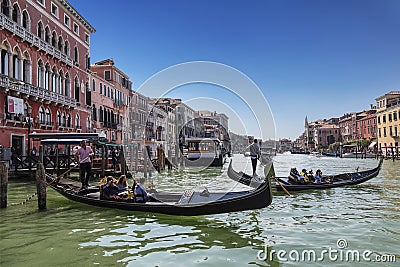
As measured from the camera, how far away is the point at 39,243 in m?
4.78

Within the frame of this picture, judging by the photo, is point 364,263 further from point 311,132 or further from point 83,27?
point 311,132

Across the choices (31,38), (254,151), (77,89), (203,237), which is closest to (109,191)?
(203,237)

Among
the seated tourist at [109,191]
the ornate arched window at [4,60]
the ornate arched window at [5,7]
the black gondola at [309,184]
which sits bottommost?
the black gondola at [309,184]

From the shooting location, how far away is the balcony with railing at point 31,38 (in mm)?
14375

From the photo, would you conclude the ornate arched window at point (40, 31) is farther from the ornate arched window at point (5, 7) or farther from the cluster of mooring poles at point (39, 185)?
the cluster of mooring poles at point (39, 185)

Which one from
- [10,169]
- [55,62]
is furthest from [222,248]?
[55,62]

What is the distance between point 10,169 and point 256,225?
11.1m

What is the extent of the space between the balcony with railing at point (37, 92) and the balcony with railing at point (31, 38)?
214 cm

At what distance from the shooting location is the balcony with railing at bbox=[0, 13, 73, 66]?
47.2ft

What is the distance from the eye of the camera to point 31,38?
16406mm

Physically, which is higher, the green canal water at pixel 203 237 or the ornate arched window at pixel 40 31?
the ornate arched window at pixel 40 31

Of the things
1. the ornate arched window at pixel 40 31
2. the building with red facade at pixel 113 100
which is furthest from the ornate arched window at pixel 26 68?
the building with red facade at pixel 113 100

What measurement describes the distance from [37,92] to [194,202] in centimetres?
1360

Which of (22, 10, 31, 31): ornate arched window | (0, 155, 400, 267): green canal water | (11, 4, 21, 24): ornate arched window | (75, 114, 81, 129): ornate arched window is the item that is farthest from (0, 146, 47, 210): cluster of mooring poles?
(75, 114, 81, 129): ornate arched window
